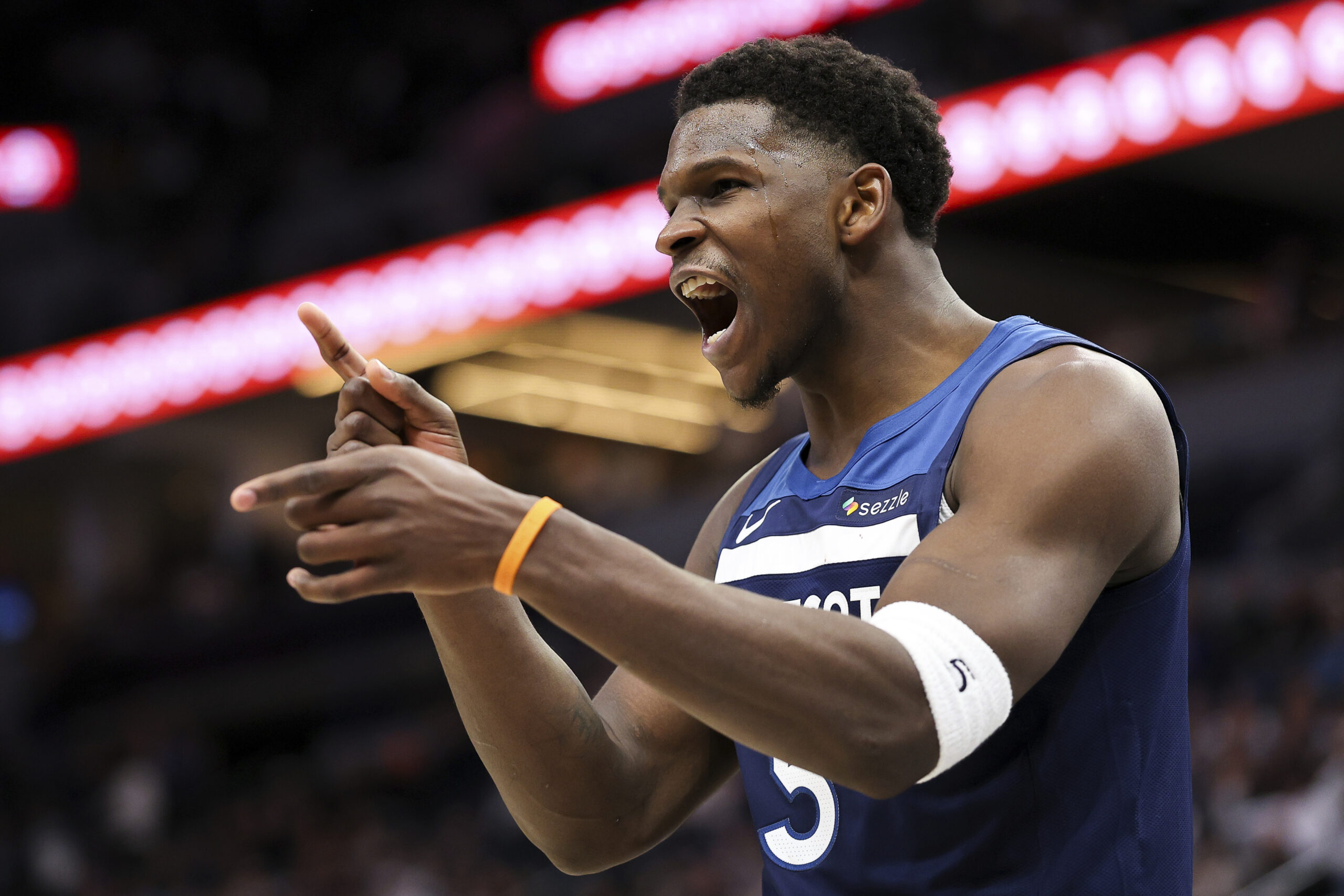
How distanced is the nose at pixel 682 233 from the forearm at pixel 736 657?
838mm

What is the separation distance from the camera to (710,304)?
2705 millimetres

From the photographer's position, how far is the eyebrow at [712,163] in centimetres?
247

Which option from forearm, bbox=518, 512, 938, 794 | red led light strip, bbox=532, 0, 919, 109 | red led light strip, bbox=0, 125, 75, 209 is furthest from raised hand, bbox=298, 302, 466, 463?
red led light strip, bbox=0, 125, 75, 209

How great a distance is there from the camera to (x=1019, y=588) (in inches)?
74.7

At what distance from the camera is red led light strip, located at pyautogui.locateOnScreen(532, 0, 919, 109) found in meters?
15.2

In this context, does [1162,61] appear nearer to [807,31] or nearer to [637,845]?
[807,31]

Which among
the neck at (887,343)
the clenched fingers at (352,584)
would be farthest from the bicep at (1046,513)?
the clenched fingers at (352,584)

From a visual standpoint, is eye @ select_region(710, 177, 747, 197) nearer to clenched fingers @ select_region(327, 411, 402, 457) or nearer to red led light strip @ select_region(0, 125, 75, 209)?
clenched fingers @ select_region(327, 411, 402, 457)

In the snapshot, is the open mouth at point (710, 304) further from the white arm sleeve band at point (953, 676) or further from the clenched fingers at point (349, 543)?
the clenched fingers at point (349, 543)

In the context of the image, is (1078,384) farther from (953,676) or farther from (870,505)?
(953,676)

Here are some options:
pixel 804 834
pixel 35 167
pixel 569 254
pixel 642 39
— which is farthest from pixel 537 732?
pixel 35 167

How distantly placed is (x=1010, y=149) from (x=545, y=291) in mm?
4336

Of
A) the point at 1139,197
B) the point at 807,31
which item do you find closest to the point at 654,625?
the point at 1139,197

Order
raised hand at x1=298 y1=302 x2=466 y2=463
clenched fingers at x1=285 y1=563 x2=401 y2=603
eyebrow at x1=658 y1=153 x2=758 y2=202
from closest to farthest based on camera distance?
clenched fingers at x1=285 y1=563 x2=401 y2=603
raised hand at x1=298 y1=302 x2=466 y2=463
eyebrow at x1=658 y1=153 x2=758 y2=202
